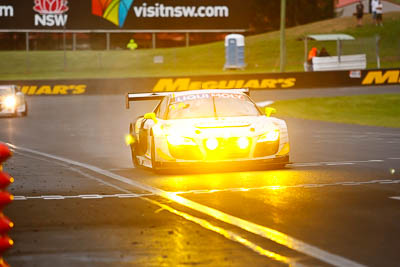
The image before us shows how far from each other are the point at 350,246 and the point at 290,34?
65427 mm

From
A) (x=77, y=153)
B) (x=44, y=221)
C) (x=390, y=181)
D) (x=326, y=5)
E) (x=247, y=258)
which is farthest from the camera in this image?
(x=326, y=5)

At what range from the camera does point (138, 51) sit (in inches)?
2795

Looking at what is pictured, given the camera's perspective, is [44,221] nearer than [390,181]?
Yes

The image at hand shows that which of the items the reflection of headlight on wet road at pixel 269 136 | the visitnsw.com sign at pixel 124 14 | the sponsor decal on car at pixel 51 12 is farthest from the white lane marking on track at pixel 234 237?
the visitnsw.com sign at pixel 124 14

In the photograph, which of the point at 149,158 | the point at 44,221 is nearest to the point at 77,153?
the point at 149,158

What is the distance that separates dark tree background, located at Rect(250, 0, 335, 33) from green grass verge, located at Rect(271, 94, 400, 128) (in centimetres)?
5691

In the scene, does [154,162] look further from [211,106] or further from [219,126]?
[211,106]

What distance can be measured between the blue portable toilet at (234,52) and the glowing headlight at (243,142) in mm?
Result: 48546

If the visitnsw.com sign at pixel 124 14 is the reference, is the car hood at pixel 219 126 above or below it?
below

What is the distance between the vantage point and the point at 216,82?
4719 centimetres

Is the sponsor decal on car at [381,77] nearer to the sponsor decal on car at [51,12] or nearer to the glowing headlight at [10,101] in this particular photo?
the glowing headlight at [10,101]

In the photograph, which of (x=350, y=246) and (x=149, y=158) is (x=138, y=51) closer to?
(x=149, y=158)

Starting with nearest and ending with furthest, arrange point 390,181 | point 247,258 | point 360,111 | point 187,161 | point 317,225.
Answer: point 247,258, point 317,225, point 390,181, point 187,161, point 360,111

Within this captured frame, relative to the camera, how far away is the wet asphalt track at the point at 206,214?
316 inches
